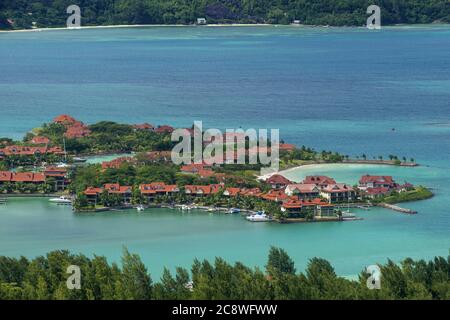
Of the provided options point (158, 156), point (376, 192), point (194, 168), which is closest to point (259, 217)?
point (376, 192)

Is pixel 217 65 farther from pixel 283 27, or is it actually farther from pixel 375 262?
pixel 375 262

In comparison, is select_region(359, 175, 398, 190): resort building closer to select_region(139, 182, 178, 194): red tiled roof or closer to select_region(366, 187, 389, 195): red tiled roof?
select_region(366, 187, 389, 195): red tiled roof

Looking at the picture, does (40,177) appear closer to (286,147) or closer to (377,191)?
(286,147)

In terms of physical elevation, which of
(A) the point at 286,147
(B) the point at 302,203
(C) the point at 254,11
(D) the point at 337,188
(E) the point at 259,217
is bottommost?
(E) the point at 259,217

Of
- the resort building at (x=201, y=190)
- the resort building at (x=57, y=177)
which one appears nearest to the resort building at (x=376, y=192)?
the resort building at (x=201, y=190)

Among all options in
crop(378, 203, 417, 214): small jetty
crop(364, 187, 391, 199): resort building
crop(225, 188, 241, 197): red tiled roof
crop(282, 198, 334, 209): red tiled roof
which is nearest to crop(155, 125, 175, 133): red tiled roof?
crop(225, 188, 241, 197): red tiled roof

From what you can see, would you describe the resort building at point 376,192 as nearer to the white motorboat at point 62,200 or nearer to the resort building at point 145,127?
the white motorboat at point 62,200

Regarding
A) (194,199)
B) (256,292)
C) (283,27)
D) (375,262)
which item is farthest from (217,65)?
(256,292)
